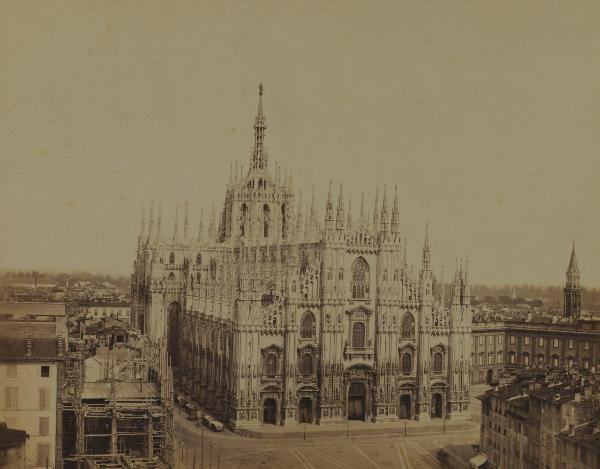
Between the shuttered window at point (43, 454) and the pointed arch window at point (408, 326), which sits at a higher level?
the pointed arch window at point (408, 326)

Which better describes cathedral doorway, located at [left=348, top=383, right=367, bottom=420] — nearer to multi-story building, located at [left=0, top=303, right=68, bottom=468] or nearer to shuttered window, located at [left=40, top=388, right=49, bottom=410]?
multi-story building, located at [left=0, top=303, right=68, bottom=468]

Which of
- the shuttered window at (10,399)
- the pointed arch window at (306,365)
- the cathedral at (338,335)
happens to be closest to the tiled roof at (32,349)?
the shuttered window at (10,399)

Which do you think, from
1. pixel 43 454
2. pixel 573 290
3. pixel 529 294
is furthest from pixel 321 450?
pixel 43 454

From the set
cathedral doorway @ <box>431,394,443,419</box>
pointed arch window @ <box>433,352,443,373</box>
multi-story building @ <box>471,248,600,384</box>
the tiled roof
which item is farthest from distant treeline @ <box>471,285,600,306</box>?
the tiled roof

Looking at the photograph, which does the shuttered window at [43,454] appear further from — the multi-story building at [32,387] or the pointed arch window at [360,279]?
the pointed arch window at [360,279]

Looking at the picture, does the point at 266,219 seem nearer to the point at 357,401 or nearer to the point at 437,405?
the point at 357,401

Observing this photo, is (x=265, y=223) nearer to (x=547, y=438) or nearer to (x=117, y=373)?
(x=117, y=373)
